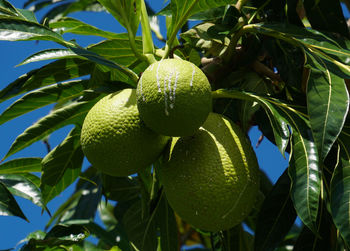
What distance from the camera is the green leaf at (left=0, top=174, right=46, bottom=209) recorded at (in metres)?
1.62

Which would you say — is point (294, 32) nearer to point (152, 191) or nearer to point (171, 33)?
point (171, 33)

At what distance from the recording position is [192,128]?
122cm

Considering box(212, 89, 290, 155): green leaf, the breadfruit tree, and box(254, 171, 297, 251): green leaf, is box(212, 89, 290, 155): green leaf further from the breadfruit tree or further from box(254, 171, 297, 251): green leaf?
box(254, 171, 297, 251): green leaf

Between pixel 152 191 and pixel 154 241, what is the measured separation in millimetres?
153

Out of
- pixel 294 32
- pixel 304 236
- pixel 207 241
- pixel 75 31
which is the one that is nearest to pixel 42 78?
pixel 75 31

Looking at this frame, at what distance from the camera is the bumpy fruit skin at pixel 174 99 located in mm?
1191

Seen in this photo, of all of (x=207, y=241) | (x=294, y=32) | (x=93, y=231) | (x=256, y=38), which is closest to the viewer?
→ (x=294, y=32)

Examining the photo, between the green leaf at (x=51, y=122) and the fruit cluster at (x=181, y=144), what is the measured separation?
0.27 meters

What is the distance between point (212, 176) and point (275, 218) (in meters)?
0.24

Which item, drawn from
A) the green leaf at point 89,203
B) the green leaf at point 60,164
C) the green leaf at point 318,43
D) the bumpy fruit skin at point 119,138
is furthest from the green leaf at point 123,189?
the green leaf at point 318,43

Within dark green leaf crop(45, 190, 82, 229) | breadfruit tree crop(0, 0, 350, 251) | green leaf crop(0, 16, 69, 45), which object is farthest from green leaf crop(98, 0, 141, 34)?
dark green leaf crop(45, 190, 82, 229)

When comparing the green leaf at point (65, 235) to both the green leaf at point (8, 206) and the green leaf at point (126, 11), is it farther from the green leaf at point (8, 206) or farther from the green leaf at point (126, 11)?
the green leaf at point (126, 11)

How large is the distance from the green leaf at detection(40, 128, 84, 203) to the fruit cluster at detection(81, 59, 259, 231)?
32 cm

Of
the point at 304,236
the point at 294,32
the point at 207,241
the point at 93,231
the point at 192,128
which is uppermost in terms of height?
the point at 294,32
